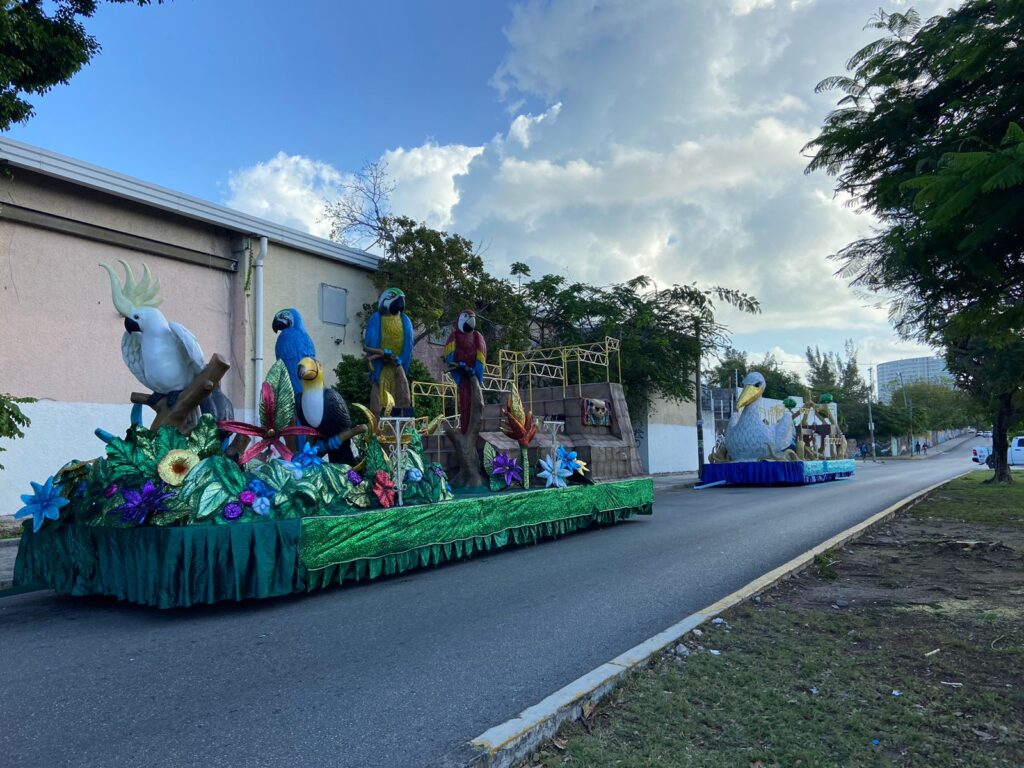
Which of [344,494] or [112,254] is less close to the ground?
[112,254]

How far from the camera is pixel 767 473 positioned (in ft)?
72.8

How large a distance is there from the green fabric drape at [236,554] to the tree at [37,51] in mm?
4911

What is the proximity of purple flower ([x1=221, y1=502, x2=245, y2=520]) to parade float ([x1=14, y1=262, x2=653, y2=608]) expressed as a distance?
1cm

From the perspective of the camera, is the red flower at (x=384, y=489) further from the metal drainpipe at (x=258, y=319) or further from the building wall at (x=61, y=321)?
the metal drainpipe at (x=258, y=319)

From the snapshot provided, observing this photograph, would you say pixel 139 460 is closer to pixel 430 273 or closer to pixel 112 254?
pixel 112 254

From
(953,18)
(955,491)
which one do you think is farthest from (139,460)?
(955,491)

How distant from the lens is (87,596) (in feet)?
23.5

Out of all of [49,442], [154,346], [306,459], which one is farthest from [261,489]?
[49,442]

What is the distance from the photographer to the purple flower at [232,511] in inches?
245

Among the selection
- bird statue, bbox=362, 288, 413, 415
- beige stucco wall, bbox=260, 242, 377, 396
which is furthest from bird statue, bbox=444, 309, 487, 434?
beige stucco wall, bbox=260, 242, 377, 396

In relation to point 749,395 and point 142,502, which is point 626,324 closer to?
point 749,395

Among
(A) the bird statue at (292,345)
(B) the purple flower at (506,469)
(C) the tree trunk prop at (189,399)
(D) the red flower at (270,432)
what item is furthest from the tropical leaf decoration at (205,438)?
(B) the purple flower at (506,469)

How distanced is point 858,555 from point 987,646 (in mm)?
4064

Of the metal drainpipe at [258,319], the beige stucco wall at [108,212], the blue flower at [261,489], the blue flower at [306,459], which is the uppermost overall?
the beige stucco wall at [108,212]
